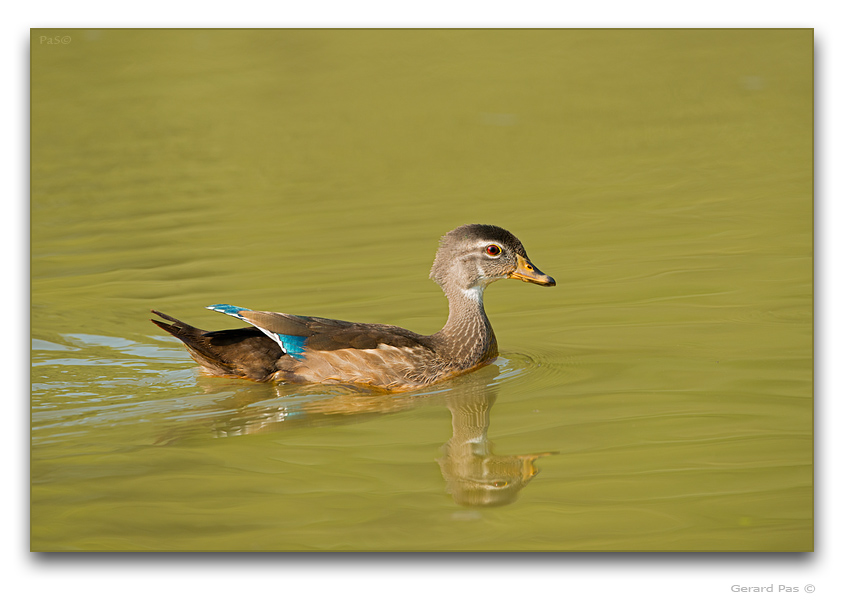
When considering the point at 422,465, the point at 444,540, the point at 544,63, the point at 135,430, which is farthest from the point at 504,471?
the point at 544,63

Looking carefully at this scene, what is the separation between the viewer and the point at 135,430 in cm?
772

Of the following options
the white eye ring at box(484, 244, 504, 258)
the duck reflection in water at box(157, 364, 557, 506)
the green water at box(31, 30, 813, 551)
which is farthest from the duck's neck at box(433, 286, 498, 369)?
the white eye ring at box(484, 244, 504, 258)

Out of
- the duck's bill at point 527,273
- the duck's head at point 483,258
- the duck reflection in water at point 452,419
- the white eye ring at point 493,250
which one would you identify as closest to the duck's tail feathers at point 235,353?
the duck reflection in water at point 452,419

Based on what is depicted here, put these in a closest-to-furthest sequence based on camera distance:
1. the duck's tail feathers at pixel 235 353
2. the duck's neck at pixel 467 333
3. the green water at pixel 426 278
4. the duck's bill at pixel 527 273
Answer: the green water at pixel 426 278 < the duck's tail feathers at pixel 235 353 < the duck's neck at pixel 467 333 < the duck's bill at pixel 527 273

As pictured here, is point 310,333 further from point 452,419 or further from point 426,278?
point 426,278

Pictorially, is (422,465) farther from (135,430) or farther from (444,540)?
(135,430)

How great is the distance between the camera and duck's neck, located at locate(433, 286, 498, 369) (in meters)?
9.02

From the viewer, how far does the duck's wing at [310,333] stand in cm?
848

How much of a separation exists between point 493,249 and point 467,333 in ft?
2.47

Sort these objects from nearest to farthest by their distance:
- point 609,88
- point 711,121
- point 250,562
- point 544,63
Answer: point 250,562 < point 544,63 < point 609,88 < point 711,121

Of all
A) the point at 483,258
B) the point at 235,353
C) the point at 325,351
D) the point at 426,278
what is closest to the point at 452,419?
the point at 325,351

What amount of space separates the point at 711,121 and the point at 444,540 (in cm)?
845

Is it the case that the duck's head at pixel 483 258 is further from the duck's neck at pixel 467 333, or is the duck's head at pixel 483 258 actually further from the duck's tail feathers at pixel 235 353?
the duck's tail feathers at pixel 235 353

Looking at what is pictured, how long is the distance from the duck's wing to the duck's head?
908mm
